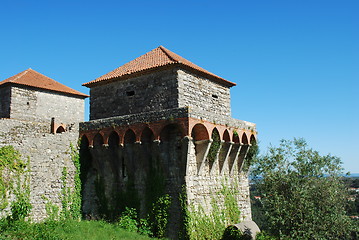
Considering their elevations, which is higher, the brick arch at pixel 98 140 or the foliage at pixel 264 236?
the brick arch at pixel 98 140

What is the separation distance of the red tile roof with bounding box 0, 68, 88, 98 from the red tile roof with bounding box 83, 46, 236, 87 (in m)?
6.72

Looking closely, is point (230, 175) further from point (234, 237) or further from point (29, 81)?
point (29, 81)

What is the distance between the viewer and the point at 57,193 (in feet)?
49.2

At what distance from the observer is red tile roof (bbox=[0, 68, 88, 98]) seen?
22.7m

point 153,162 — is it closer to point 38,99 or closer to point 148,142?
point 148,142

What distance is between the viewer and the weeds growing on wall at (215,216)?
540 inches

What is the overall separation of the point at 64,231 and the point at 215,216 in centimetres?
618

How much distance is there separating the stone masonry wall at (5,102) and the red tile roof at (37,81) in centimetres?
52

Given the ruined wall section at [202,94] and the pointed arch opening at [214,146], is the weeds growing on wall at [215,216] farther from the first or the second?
the ruined wall section at [202,94]

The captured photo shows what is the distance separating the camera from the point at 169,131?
14406 millimetres

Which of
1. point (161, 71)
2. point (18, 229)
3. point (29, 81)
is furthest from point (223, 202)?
point (29, 81)

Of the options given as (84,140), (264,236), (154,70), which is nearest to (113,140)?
(84,140)

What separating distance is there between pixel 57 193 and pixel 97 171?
6.60ft

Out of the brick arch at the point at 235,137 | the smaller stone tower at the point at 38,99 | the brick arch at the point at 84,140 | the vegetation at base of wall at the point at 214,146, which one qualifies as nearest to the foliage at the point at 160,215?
the vegetation at base of wall at the point at 214,146
